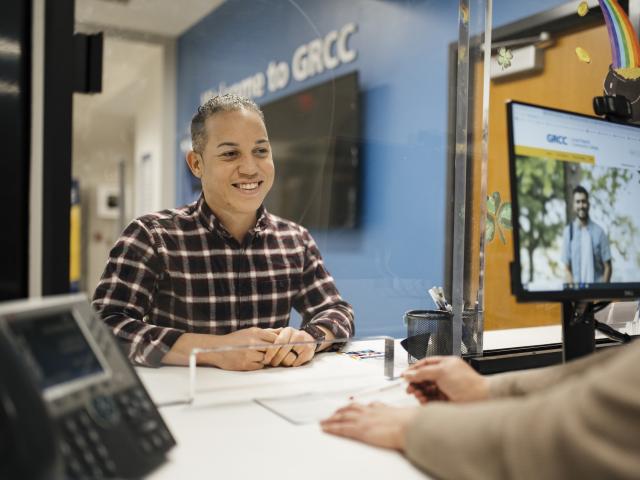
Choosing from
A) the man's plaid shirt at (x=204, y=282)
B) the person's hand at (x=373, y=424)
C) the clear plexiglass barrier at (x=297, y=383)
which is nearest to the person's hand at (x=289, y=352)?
the clear plexiglass barrier at (x=297, y=383)

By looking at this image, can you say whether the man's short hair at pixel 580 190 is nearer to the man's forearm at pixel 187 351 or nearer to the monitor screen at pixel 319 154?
the man's forearm at pixel 187 351

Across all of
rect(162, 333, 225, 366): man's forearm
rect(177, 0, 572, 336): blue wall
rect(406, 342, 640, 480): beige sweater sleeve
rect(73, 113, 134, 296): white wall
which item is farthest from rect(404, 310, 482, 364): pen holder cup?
rect(73, 113, 134, 296): white wall

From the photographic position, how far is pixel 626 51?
154 cm

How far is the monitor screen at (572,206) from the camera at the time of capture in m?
Result: 0.89

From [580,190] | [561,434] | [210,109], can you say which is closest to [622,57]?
[580,190]

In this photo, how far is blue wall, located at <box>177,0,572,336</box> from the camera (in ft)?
5.09

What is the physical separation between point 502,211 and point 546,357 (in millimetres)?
329

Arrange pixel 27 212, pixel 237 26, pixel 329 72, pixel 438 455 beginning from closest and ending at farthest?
pixel 438 455, pixel 27 212, pixel 237 26, pixel 329 72

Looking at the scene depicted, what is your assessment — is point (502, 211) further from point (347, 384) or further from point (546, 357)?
point (347, 384)

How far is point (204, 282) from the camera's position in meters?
1.36

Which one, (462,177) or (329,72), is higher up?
(329,72)

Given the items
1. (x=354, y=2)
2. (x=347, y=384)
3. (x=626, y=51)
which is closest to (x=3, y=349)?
(x=347, y=384)

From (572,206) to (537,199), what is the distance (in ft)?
0.28

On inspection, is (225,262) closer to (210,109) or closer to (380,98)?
A: (210,109)
